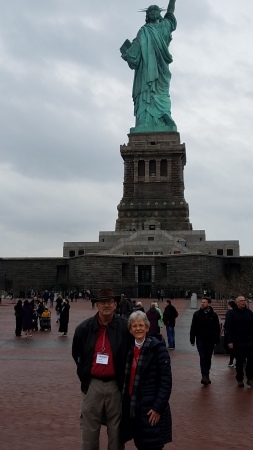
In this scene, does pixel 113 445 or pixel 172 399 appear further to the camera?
pixel 172 399

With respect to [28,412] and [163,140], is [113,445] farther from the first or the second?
[163,140]

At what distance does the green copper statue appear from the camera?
229 ft

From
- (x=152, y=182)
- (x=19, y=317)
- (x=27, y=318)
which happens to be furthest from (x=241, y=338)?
(x=152, y=182)

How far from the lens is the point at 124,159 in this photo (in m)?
69.6

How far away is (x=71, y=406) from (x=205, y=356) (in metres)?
3.04

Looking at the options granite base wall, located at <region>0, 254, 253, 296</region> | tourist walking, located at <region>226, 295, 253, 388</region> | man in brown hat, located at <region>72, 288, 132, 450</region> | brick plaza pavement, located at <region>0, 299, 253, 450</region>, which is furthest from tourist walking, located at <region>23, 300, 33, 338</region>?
granite base wall, located at <region>0, 254, 253, 296</region>

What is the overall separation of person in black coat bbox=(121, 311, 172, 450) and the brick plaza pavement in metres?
1.83

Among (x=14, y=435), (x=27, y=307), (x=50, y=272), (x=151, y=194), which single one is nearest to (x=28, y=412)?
(x=14, y=435)

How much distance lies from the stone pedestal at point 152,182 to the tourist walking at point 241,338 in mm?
55681

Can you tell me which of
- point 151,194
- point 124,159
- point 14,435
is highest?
point 124,159

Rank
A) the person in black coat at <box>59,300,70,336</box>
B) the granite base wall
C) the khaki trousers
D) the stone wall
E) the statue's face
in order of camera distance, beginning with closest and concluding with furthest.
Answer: the khaki trousers → the person in black coat at <box>59,300,70,336</box> → the granite base wall → the stone wall → the statue's face

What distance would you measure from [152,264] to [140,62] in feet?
96.6

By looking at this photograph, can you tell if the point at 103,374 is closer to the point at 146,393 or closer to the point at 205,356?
the point at 146,393

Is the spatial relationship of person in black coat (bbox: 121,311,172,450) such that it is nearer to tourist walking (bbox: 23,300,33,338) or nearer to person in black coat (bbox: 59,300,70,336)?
person in black coat (bbox: 59,300,70,336)
